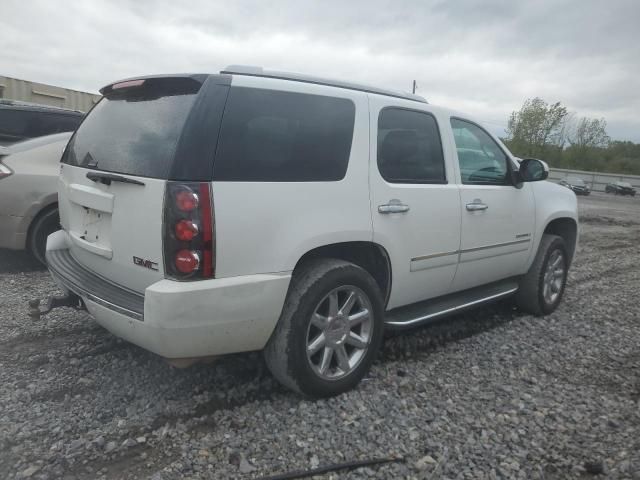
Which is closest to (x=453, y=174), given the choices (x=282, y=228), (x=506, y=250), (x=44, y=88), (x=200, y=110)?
(x=506, y=250)

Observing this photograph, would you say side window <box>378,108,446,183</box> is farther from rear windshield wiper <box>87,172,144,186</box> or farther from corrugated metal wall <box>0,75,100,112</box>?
corrugated metal wall <box>0,75,100,112</box>

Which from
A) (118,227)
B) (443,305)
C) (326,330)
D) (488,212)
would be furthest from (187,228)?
(488,212)

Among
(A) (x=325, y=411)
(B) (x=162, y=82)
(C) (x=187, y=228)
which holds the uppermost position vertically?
(B) (x=162, y=82)

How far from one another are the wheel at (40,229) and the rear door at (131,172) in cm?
231

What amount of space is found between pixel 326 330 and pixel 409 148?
1381 mm

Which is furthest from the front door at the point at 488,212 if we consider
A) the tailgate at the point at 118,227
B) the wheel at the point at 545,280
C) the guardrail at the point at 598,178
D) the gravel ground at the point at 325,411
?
the guardrail at the point at 598,178

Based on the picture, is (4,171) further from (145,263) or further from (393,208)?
(393,208)

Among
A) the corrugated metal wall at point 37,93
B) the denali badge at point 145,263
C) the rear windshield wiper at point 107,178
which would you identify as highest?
the corrugated metal wall at point 37,93

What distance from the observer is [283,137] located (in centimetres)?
286

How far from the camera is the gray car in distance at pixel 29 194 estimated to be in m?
5.09

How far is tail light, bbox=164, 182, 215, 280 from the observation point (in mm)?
2469

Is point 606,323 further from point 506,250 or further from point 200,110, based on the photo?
point 200,110

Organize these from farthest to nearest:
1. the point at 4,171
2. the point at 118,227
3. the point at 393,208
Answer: the point at 4,171 → the point at 393,208 → the point at 118,227

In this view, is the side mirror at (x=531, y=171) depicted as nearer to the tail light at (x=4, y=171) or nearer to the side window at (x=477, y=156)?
the side window at (x=477, y=156)
